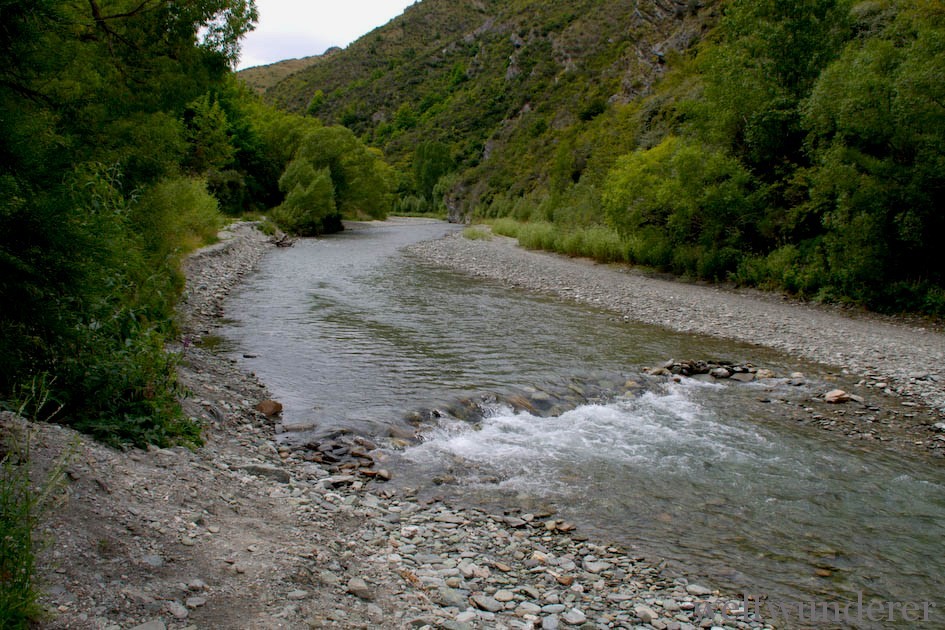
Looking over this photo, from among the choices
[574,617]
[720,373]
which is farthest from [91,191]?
[720,373]

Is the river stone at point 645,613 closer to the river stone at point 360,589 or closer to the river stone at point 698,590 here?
the river stone at point 698,590

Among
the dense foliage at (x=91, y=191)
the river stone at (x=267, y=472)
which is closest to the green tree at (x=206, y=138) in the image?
the dense foliage at (x=91, y=191)

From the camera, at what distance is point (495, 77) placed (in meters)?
112

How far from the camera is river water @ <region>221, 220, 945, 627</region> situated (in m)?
5.68

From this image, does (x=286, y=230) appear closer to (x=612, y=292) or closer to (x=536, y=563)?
(x=612, y=292)

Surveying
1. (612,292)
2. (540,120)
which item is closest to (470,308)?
(612,292)

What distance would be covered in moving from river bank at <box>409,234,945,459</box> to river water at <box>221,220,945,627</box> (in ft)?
2.57

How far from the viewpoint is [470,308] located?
19.0m

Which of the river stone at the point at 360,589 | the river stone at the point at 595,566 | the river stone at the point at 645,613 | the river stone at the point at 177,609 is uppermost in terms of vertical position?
the river stone at the point at 177,609

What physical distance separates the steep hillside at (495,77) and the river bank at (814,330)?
98.3ft

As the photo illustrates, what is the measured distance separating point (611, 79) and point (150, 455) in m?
65.8

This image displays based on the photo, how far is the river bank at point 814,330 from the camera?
9602mm

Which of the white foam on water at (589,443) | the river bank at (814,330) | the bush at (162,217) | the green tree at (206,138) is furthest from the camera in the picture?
the green tree at (206,138)

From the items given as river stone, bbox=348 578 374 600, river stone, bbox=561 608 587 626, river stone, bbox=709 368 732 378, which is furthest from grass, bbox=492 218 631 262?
river stone, bbox=348 578 374 600
